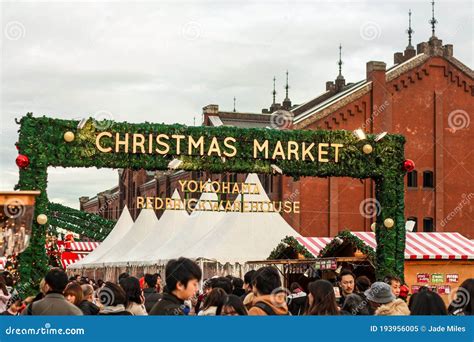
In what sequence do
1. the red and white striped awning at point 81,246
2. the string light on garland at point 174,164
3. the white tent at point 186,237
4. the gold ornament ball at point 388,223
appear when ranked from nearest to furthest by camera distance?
the string light on garland at point 174,164 < the gold ornament ball at point 388,223 < the white tent at point 186,237 < the red and white striped awning at point 81,246

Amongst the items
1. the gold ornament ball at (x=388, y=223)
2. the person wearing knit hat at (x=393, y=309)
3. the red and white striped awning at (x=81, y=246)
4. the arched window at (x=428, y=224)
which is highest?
the arched window at (x=428, y=224)

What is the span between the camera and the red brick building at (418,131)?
1654 inches

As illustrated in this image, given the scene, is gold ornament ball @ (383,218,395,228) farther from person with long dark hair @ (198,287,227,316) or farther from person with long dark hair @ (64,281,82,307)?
person with long dark hair @ (198,287,227,316)

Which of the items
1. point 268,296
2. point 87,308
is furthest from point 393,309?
point 87,308

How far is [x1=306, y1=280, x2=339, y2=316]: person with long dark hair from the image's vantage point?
7.44 metres

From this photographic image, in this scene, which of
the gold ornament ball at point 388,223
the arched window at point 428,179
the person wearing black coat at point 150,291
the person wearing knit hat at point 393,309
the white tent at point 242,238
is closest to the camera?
the person wearing knit hat at point 393,309

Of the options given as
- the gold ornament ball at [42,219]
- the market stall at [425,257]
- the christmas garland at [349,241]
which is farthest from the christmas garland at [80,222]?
the gold ornament ball at [42,219]

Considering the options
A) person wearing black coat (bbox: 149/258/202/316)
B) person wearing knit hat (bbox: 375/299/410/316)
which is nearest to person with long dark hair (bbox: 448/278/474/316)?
person wearing knit hat (bbox: 375/299/410/316)

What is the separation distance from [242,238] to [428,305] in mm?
21713

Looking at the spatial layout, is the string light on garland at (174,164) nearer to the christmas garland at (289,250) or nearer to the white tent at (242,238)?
the christmas garland at (289,250)

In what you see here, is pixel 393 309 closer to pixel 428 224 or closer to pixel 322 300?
pixel 322 300

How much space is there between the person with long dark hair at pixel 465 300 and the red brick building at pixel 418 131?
111 feet
